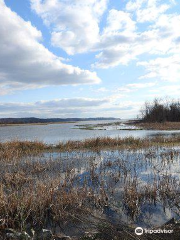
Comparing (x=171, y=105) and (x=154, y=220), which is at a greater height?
(x=171, y=105)

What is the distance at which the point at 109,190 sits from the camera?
8.52 metres

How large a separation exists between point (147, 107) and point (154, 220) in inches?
3076

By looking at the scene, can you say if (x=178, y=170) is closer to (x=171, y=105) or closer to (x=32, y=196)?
(x=32, y=196)

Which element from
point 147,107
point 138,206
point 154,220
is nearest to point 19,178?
point 138,206

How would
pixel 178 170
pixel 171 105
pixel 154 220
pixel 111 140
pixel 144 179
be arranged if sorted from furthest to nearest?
pixel 171 105 → pixel 111 140 → pixel 178 170 → pixel 144 179 → pixel 154 220

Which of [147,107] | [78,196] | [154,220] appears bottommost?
[154,220]

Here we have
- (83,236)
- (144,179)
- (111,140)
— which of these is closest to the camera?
(83,236)

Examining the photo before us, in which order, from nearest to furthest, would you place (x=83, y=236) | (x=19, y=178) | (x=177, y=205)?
1. (x=83, y=236)
2. (x=177, y=205)
3. (x=19, y=178)

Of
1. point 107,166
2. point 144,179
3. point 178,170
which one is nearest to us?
point 144,179

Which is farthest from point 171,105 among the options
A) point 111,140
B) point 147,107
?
point 111,140

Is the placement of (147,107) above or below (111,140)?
above

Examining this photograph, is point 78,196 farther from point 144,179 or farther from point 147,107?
point 147,107

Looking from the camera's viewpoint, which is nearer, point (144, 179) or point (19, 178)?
point (19, 178)

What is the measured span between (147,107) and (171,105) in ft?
24.9
